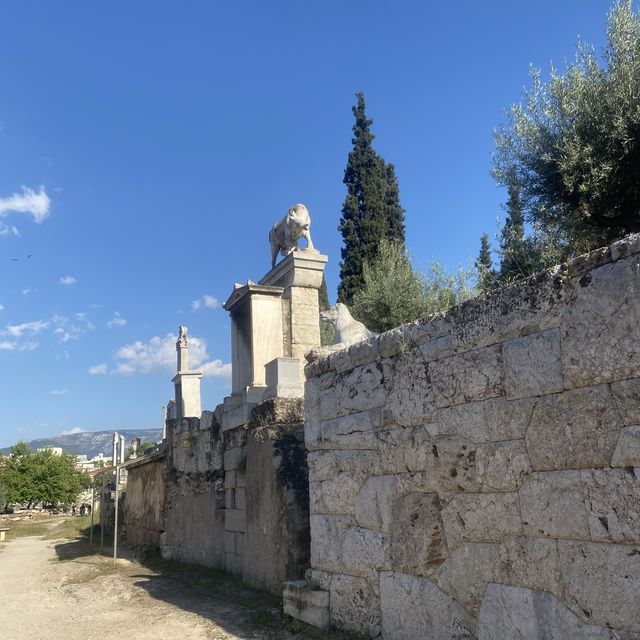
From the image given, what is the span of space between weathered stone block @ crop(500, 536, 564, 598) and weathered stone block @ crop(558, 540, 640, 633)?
0.05m

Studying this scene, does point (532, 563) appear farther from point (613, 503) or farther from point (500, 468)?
point (613, 503)

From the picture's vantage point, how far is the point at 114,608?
6562mm

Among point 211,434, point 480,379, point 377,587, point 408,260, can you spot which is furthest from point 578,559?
point 408,260

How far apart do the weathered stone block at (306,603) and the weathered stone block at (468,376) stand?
2.13m

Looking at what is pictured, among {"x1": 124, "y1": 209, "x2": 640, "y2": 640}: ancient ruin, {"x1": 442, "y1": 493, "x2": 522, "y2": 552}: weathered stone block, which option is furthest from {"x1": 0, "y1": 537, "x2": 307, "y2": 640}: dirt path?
{"x1": 442, "y1": 493, "x2": 522, "y2": 552}: weathered stone block

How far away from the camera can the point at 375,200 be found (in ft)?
66.1

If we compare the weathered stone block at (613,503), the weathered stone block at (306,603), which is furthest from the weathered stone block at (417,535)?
the weathered stone block at (613,503)

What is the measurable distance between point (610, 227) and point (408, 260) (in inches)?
371

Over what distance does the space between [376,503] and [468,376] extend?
1.36 m

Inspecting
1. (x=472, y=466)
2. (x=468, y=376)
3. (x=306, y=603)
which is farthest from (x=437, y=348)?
(x=306, y=603)

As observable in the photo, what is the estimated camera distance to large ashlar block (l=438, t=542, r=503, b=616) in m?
3.51

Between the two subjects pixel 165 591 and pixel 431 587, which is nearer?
pixel 431 587

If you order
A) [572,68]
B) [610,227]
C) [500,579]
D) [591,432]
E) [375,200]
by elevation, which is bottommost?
[500,579]

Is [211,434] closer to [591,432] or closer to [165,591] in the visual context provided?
[165,591]
